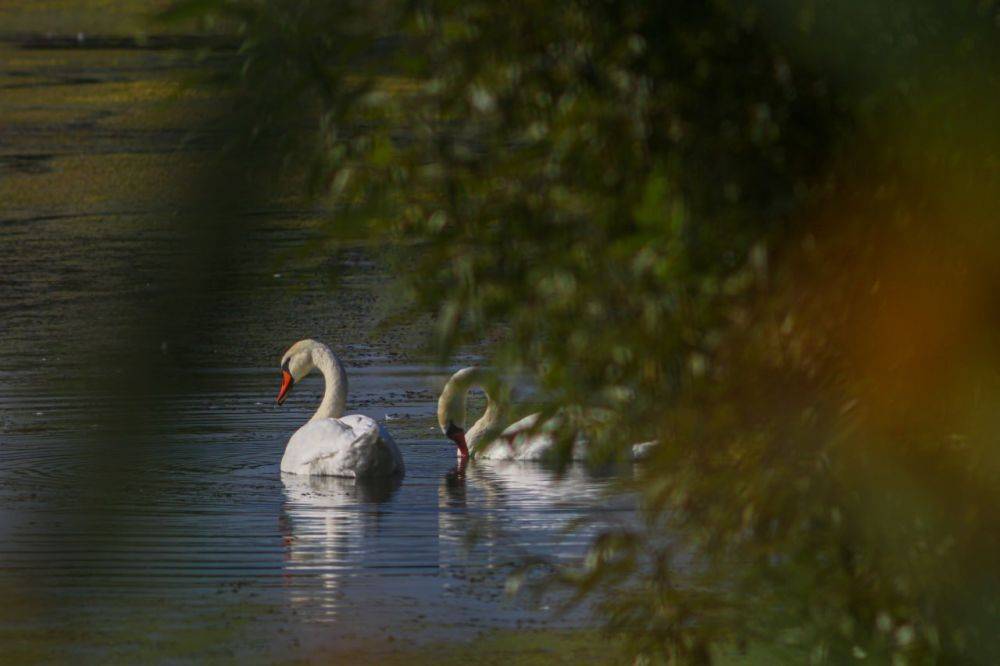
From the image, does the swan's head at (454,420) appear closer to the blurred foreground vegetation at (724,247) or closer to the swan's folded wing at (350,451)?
the swan's folded wing at (350,451)

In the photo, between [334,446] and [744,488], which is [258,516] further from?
[744,488]

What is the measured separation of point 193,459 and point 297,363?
9596 millimetres

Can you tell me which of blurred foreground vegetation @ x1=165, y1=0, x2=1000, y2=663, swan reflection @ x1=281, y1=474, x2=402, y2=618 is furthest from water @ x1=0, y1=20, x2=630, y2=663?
blurred foreground vegetation @ x1=165, y1=0, x2=1000, y2=663

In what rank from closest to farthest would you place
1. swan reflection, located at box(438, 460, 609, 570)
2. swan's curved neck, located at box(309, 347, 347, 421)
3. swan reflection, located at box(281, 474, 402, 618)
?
swan reflection, located at box(281, 474, 402, 618) → swan reflection, located at box(438, 460, 609, 570) → swan's curved neck, located at box(309, 347, 347, 421)

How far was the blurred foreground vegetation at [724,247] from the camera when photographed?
2188 millimetres

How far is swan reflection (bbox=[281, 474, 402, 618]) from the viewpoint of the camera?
7.45 m

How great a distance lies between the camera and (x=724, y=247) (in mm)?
2660

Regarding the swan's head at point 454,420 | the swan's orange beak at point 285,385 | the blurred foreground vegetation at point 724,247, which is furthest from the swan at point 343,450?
the blurred foreground vegetation at point 724,247

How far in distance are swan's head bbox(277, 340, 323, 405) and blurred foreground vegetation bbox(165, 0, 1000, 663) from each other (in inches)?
288

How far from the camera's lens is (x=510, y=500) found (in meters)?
8.98

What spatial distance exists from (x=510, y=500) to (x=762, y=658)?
4.04m

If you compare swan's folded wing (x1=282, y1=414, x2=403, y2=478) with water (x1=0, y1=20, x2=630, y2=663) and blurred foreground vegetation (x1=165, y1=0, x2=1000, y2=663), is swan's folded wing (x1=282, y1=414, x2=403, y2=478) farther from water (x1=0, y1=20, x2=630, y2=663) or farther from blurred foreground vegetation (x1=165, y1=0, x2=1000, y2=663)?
blurred foreground vegetation (x1=165, y1=0, x2=1000, y2=663)

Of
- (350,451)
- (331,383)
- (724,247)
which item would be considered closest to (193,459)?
(724,247)

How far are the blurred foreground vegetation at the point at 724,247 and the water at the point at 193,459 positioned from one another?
258 millimetres
